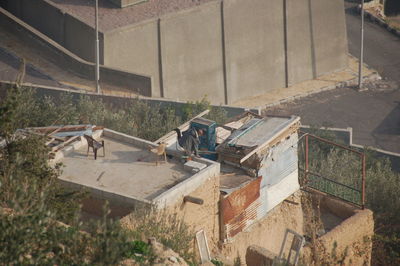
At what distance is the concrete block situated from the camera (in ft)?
76.7

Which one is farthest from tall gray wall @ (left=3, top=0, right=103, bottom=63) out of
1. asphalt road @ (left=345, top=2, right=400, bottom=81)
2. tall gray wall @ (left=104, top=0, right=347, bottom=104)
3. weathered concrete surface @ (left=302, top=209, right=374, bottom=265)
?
weathered concrete surface @ (left=302, top=209, right=374, bottom=265)

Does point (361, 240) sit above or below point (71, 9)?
below

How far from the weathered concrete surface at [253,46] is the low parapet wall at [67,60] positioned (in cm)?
790

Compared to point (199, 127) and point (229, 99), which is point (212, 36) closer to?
point (229, 99)

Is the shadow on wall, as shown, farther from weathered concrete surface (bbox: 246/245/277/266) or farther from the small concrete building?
weathered concrete surface (bbox: 246/245/277/266)

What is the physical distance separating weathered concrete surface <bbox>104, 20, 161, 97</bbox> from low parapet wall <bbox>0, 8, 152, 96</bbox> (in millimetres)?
1325

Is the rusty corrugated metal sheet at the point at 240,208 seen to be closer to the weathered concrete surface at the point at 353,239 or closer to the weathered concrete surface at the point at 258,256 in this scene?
the weathered concrete surface at the point at 258,256

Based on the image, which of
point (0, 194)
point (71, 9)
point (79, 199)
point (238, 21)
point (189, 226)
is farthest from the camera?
point (238, 21)

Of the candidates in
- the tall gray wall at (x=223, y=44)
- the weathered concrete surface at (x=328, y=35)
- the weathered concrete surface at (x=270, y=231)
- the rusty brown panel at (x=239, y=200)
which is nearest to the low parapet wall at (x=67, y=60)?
the tall gray wall at (x=223, y=44)

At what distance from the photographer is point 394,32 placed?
5800 cm

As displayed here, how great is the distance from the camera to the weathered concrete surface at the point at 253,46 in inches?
1807

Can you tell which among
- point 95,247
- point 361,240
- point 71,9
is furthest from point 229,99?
point 95,247

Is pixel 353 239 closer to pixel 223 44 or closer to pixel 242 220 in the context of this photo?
pixel 242 220

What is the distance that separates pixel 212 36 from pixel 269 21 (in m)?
3.61
